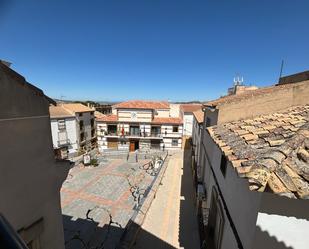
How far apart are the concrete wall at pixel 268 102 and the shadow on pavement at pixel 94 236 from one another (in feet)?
24.4

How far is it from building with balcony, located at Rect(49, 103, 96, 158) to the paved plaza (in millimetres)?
7708

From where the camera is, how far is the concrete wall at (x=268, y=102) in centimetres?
754

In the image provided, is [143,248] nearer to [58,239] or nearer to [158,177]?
[58,239]

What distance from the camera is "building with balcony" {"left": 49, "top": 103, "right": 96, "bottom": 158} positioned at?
2911cm

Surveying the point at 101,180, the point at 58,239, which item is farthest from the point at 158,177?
the point at 58,239

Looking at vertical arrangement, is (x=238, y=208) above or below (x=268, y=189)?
below

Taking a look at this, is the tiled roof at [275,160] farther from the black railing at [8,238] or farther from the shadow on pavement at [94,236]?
the shadow on pavement at [94,236]

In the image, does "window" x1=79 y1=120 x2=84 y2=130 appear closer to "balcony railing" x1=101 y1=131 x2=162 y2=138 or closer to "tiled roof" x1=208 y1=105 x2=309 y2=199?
"balcony railing" x1=101 y1=131 x2=162 y2=138

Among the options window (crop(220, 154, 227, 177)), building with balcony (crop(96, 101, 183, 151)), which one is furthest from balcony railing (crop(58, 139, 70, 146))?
window (crop(220, 154, 227, 177))

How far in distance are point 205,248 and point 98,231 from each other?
284 inches

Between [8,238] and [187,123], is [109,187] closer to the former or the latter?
[187,123]

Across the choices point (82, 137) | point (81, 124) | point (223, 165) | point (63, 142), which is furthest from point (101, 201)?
point (81, 124)

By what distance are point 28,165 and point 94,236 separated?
376 inches

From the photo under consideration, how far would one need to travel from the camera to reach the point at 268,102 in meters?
7.78
